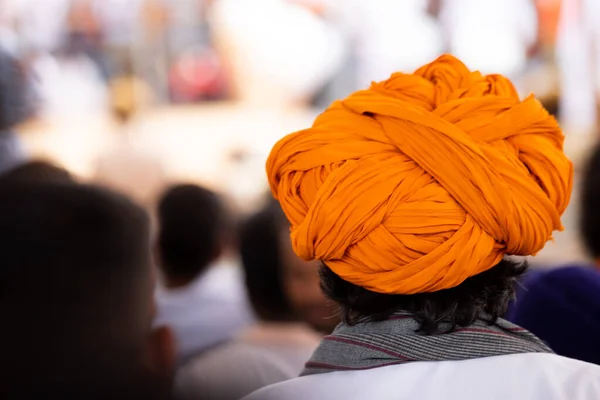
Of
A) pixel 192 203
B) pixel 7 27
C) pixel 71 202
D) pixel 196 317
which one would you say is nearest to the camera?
pixel 71 202

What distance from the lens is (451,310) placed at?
3.29ft

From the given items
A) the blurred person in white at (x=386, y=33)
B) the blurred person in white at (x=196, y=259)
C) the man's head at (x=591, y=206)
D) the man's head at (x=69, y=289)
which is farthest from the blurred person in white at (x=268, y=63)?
the man's head at (x=69, y=289)

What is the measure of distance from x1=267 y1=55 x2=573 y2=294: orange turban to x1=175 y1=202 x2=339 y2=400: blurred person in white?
27.0 inches

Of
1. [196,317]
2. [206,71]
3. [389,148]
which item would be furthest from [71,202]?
[206,71]

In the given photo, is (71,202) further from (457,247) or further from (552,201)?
(552,201)

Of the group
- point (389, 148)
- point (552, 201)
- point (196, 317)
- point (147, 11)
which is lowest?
point (196, 317)

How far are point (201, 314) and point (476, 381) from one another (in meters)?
1.39

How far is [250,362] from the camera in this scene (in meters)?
1.67

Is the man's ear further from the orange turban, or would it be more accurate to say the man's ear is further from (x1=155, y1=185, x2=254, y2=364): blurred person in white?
(x1=155, y1=185, x2=254, y2=364): blurred person in white

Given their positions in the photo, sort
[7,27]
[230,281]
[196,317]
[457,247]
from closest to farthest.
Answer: [457,247] < [196,317] < [230,281] < [7,27]

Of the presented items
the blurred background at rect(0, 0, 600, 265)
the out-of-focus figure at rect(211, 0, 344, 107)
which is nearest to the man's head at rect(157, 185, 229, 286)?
the blurred background at rect(0, 0, 600, 265)

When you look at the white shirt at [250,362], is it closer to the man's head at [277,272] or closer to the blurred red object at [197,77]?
the man's head at [277,272]

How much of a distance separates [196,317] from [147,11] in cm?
386

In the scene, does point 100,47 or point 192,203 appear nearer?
point 192,203
